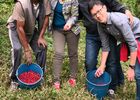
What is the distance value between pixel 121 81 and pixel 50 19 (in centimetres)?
152

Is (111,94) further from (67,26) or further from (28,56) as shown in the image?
(28,56)

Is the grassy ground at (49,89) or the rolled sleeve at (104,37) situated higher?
the rolled sleeve at (104,37)

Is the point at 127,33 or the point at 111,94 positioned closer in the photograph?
the point at 127,33

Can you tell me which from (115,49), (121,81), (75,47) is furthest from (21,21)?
(121,81)

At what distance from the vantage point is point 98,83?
20.1ft

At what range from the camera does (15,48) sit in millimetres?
5809

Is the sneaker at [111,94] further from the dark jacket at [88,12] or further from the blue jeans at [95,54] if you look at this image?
the dark jacket at [88,12]

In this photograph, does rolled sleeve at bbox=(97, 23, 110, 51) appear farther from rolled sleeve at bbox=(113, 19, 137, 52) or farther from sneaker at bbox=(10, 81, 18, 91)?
sneaker at bbox=(10, 81, 18, 91)

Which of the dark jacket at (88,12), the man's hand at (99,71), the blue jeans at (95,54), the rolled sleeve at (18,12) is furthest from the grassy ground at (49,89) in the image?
the rolled sleeve at (18,12)

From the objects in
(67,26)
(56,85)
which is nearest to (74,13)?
(67,26)

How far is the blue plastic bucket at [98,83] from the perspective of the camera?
5.85m

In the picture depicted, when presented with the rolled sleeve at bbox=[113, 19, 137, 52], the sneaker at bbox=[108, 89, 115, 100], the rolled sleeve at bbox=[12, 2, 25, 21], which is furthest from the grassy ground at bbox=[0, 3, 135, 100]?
the rolled sleeve at bbox=[113, 19, 137, 52]

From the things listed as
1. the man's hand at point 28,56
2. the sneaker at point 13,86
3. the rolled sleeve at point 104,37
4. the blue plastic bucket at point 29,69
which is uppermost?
the rolled sleeve at point 104,37

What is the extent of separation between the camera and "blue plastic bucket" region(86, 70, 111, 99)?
19.2 feet
